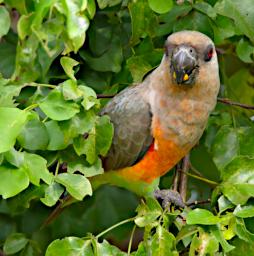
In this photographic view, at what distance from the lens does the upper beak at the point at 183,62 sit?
1.99m

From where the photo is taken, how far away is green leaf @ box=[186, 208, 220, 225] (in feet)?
5.77

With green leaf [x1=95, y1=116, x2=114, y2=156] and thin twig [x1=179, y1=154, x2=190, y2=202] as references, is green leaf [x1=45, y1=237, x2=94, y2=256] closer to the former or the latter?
green leaf [x1=95, y1=116, x2=114, y2=156]

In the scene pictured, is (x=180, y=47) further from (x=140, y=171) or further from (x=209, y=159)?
(x=209, y=159)

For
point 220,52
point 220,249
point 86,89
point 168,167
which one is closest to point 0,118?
point 86,89

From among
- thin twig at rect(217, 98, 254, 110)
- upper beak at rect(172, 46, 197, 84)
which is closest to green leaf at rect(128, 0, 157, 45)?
upper beak at rect(172, 46, 197, 84)

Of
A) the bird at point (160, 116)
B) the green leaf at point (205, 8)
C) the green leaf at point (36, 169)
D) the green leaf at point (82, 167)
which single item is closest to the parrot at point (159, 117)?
the bird at point (160, 116)

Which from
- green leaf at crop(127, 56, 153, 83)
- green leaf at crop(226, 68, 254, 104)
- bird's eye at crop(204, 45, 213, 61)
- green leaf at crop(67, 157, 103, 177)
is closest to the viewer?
green leaf at crop(67, 157, 103, 177)

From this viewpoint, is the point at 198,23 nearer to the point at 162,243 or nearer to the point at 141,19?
the point at 141,19

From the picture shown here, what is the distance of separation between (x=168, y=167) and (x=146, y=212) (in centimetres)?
42

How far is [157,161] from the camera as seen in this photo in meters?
2.25

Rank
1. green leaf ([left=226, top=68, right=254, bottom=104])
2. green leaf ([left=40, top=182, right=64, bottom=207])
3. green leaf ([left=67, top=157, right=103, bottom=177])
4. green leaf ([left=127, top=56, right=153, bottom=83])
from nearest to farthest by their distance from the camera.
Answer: green leaf ([left=40, top=182, right=64, bottom=207])
green leaf ([left=67, top=157, right=103, bottom=177])
green leaf ([left=127, top=56, right=153, bottom=83])
green leaf ([left=226, top=68, right=254, bottom=104])

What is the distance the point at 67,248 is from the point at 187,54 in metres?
0.61

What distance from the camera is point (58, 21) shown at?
67.7 inches

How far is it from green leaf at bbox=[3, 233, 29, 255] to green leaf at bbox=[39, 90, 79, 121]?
27.6 inches
